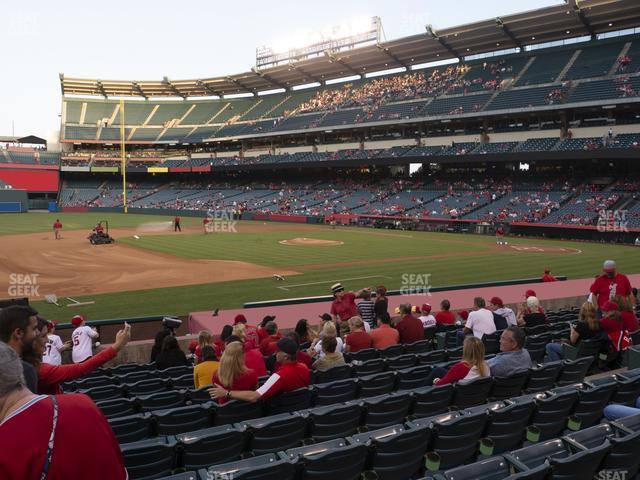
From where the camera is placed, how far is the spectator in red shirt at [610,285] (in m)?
11.0

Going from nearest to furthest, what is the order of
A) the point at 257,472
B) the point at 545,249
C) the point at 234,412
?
1. the point at 257,472
2. the point at 234,412
3. the point at 545,249

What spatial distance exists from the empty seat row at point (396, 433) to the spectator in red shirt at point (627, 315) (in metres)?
3.28

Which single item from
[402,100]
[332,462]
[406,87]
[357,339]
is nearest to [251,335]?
[357,339]

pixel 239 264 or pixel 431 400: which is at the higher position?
pixel 239 264

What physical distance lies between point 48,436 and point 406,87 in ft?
254

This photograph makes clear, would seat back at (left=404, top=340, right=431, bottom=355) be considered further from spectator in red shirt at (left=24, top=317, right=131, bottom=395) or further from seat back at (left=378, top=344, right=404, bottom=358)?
spectator in red shirt at (left=24, top=317, right=131, bottom=395)

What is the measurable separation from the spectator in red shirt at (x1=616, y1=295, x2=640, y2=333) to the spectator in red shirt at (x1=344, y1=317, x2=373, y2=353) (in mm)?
4650

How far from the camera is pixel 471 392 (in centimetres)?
659

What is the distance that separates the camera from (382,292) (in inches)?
521

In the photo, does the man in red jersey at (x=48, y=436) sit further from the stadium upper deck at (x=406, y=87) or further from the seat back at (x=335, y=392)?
the stadium upper deck at (x=406, y=87)

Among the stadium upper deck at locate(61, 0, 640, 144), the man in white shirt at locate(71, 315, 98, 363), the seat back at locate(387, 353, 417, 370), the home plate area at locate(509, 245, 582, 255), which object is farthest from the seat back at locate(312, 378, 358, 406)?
the stadium upper deck at locate(61, 0, 640, 144)

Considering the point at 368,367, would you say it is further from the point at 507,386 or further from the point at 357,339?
the point at 507,386

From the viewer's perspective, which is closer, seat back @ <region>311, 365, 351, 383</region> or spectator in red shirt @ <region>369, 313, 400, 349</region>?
seat back @ <region>311, 365, 351, 383</region>

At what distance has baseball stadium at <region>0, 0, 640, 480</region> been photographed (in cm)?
473
